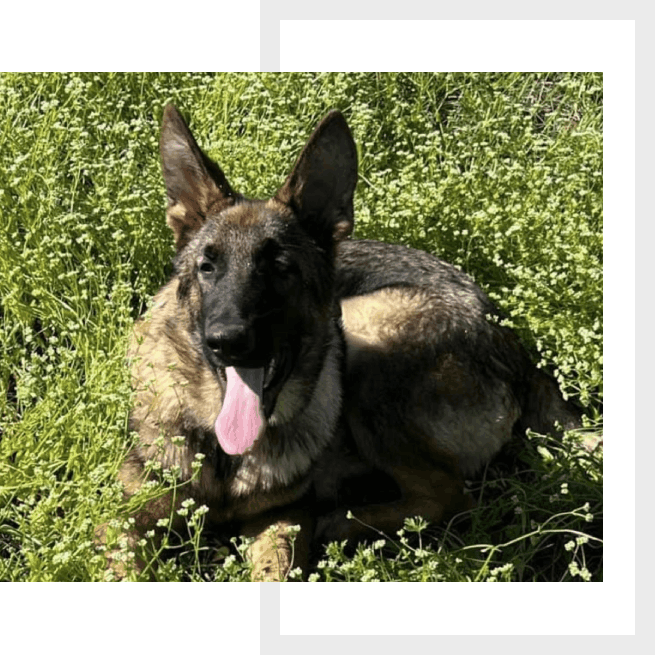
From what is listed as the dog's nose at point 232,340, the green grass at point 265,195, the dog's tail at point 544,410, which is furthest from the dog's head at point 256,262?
the dog's tail at point 544,410

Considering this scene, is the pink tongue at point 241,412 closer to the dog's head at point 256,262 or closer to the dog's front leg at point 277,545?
the dog's head at point 256,262

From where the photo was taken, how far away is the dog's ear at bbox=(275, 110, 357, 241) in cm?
421

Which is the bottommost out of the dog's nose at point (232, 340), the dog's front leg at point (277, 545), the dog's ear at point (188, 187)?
the dog's front leg at point (277, 545)

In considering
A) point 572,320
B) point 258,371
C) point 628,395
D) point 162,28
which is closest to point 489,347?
point 572,320

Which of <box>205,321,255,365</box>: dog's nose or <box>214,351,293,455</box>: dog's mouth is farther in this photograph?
<box>214,351,293,455</box>: dog's mouth

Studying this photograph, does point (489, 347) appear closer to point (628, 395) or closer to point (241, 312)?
point (628, 395)

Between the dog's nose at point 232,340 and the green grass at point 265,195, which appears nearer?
the dog's nose at point 232,340

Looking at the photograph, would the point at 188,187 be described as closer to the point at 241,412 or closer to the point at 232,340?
the point at 232,340

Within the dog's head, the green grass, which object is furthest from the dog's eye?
the green grass

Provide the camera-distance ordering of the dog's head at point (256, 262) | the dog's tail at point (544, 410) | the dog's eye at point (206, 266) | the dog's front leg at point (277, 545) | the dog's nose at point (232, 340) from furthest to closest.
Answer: the dog's tail at point (544, 410) < the dog's front leg at point (277, 545) < the dog's eye at point (206, 266) < the dog's head at point (256, 262) < the dog's nose at point (232, 340)

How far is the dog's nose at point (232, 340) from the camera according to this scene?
3957 millimetres

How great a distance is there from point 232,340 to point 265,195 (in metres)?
1.98

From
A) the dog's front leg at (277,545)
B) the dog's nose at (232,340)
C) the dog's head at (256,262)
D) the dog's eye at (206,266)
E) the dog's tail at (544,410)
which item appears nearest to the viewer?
the dog's nose at (232,340)

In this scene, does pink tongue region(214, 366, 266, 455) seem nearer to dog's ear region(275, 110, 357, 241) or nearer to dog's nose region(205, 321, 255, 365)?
dog's nose region(205, 321, 255, 365)
